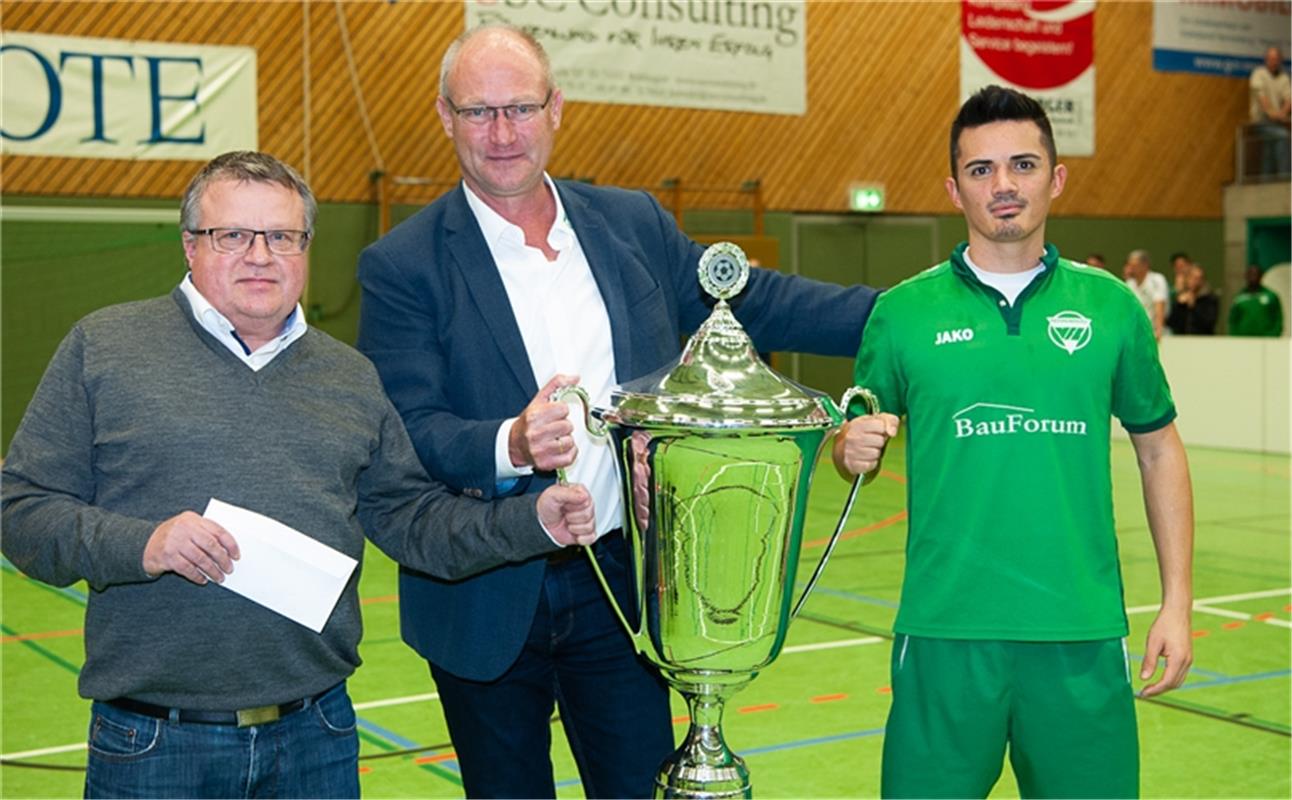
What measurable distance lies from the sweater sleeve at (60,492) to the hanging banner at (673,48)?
455 inches

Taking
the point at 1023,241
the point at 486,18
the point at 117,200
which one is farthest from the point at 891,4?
the point at 1023,241

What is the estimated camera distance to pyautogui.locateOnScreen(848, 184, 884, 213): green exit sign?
16.2m

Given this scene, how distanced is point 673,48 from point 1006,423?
493 inches

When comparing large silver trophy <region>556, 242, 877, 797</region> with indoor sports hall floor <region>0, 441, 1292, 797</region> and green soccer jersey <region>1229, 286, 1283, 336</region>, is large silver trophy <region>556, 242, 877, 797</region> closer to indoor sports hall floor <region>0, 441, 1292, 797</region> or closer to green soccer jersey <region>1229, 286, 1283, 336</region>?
indoor sports hall floor <region>0, 441, 1292, 797</region>

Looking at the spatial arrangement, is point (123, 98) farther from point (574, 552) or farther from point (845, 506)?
point (845, 506)

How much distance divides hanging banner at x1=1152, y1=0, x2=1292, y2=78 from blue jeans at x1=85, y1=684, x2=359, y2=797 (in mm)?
17705

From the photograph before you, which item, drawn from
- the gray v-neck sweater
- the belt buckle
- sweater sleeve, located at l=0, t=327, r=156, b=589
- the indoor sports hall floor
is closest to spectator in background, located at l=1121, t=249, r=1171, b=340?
the indoor sports hall floor

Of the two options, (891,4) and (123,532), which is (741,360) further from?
(891,4)

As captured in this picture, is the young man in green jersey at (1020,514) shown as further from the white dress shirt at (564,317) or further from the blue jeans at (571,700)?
the white dress shirt at (564,317)

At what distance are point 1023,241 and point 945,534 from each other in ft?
1.78

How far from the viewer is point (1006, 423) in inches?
101

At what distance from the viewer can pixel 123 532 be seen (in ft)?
6.77

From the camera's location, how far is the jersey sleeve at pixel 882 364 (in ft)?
8.75

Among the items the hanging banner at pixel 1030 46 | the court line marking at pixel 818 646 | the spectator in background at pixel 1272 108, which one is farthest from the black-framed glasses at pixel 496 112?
the spectator in background at pixel 1272 108
